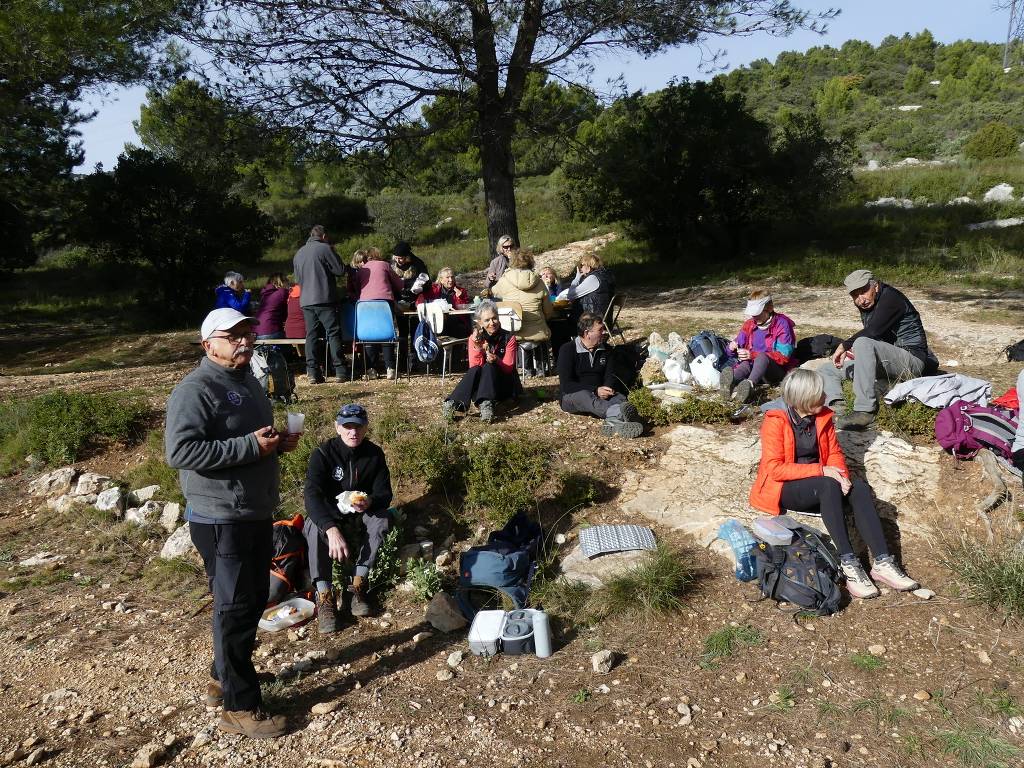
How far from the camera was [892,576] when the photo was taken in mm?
4426

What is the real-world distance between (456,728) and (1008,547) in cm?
321

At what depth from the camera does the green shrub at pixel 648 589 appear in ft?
14.6

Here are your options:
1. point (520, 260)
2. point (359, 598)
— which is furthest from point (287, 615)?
point (520, 260)

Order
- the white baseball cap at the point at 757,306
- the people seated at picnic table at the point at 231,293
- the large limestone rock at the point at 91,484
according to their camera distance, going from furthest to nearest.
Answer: the people seated at picnic table at the point at 231,293, the white baseball cap at the point at 757,306, the large limestone rock at the point at 91,484

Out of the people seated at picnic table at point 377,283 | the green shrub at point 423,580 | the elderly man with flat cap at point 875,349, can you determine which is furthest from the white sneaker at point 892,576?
the people seated at picnic table at point 377,283

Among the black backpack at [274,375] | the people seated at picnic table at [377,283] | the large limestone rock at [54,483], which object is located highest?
the people seated at picnic table at [377,283]

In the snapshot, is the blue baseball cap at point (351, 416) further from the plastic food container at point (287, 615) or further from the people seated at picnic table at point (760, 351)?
the people seated at picnic table at point (760, 351)

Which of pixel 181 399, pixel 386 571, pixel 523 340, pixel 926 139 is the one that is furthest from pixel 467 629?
pixel 926 139

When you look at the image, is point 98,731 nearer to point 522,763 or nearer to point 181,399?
point 181,399

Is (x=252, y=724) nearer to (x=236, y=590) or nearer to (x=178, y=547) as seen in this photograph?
(x=236, y=590)

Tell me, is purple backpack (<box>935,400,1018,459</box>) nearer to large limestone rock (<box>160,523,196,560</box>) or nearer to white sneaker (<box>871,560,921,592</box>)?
white sneaker (<box>871,560,921,592</box>)

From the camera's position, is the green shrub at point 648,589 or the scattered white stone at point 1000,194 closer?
the green shrub at point 648,589

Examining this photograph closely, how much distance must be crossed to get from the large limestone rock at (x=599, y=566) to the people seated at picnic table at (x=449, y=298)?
12.8ft

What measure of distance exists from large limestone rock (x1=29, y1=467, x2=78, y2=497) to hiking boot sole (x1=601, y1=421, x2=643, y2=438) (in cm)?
450
